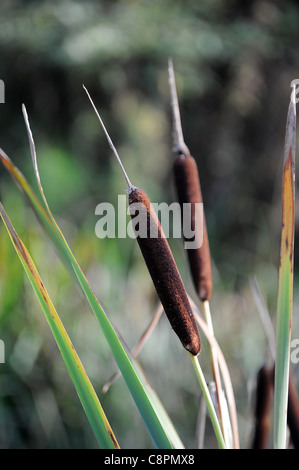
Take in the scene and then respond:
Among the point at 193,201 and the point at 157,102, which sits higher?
the point at 157,102

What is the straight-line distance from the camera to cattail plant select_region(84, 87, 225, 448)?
0.36 m

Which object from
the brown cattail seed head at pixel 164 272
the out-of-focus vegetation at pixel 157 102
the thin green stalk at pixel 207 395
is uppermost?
the out-of-focus vegetation at pixel 157 102

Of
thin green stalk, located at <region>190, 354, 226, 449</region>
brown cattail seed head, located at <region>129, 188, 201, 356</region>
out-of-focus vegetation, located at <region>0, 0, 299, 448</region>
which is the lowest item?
thin green stalk, located at <region>190, 354, 226, 449</region>

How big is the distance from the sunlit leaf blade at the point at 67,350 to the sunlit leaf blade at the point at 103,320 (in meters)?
0.02

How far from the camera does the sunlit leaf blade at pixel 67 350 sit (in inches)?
14.8

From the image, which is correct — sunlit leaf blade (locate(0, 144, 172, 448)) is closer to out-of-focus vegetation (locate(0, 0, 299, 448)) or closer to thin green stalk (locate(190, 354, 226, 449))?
thin green stalk (locate(190, 354, 226, 449))

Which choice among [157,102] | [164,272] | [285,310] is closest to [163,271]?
[164,272]

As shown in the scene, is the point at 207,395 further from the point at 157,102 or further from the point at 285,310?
the point at 157,102

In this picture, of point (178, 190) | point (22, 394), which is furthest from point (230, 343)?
point (178, 190)

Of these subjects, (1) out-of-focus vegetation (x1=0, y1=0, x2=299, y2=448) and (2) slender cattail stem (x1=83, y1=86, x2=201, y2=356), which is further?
(1) out-of-focus vegetation (x1=0, y1=0, x2=299, y2=448)

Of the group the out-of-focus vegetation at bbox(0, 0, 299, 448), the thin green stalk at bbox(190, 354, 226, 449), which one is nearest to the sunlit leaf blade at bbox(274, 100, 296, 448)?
the thin green stalk at bbox(190, 354, 226, 449)

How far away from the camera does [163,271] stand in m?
0.37

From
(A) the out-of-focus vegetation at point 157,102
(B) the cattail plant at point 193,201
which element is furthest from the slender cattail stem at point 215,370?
(A) the out-of-focus vegetation at point 157,102

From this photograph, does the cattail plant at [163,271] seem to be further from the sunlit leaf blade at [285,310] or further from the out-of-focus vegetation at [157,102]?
the out-of-focus vegetation at [157,102]
